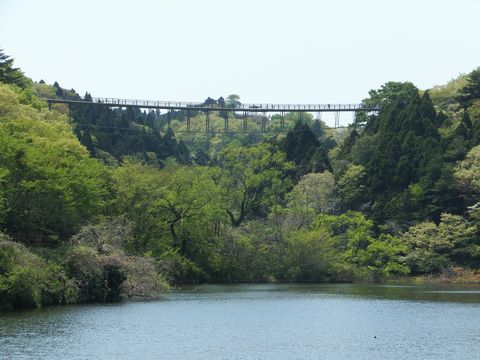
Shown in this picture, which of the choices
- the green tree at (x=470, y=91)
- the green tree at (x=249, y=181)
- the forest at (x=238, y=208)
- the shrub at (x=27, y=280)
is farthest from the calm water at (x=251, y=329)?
the green tree at (x=470, y=91)

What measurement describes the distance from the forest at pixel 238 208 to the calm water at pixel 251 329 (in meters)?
3.84

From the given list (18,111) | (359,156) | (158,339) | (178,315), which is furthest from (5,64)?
(158,339)

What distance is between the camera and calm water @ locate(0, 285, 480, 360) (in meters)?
36.6

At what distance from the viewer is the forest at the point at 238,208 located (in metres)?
56.1

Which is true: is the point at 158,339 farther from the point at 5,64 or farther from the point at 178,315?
the point at 5,64

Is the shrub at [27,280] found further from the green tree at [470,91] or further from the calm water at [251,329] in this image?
the green tree at [470,91]

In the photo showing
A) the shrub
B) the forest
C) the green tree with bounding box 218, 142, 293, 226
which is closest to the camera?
the shrub

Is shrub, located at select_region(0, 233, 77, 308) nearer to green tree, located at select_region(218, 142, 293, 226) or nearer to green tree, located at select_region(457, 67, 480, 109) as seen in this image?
green tree, located at select_region(218, 142, 293, 226)

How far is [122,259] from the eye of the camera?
5572 cm

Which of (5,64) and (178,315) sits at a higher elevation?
(5,64)

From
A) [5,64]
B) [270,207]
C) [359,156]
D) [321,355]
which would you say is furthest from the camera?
[359,156]

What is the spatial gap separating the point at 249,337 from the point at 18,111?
36.8 metres

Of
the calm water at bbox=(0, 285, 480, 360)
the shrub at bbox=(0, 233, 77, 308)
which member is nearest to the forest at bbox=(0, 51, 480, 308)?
the shrub at bbox=(0, 233, 77, 308)

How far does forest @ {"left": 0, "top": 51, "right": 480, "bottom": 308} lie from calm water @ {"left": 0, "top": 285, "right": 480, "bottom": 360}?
3837 mm
